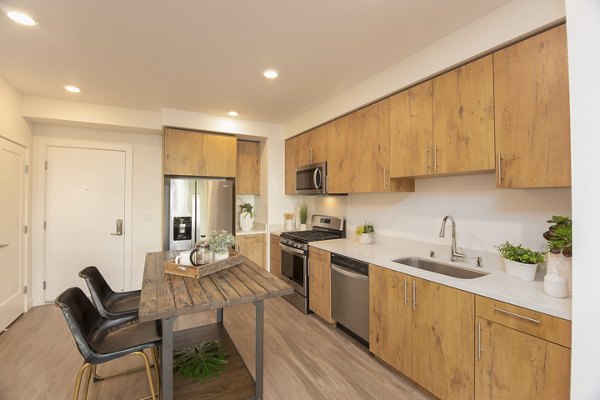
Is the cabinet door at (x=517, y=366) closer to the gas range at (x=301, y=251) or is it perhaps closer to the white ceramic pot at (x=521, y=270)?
the white ceramic pot at (x=521, y=270)

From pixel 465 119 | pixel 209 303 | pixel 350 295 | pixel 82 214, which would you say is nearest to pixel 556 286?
pixel 465 119

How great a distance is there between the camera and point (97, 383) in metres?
2.01

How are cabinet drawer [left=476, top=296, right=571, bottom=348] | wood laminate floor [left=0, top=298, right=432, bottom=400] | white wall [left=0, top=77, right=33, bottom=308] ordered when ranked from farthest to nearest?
1. white wall [left=0, top=77, right=33, bottom=308]
2. wood laminate floor [left=0, top=298, right=432, bottom=400]
3. cabinet drawer [left=476, top=296, right=571, bottom=348]

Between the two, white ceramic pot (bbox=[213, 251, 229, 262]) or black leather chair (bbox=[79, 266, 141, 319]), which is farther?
white ceramic pot (bbox=[213, 251, 229, 262])

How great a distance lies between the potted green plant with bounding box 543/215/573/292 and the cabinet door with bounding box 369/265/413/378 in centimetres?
82

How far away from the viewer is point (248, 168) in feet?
14.8

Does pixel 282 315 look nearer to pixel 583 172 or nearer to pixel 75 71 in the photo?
pixel 583 172

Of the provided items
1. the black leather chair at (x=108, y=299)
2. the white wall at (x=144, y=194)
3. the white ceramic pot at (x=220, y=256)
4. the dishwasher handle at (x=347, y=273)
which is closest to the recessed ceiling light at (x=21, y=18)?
the black leather chair at (x=108, y=299)

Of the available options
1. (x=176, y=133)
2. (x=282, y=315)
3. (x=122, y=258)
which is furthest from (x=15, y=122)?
(x=282, y=315)

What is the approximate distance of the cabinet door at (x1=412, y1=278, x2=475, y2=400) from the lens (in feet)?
5.30

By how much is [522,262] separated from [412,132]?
123 centimetres

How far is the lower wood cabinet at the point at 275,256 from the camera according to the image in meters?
3.91

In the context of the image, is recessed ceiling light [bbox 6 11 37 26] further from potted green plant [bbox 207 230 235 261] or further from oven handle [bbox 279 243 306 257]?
oven handle [bbox 279 243 306 257]

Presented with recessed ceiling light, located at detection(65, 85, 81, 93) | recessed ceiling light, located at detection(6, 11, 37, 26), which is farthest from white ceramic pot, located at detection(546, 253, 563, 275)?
recessed ceiling light, located at detection(65, 85, 81, 93)
